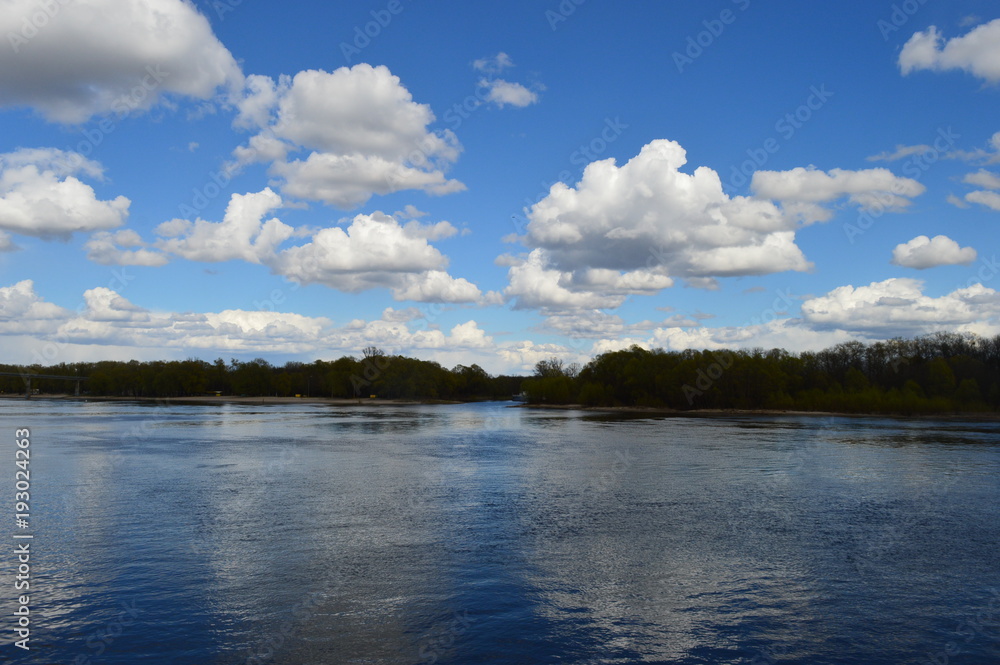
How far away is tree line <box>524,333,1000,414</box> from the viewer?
11675 cm

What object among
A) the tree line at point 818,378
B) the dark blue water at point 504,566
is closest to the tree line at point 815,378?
the tree line at point 818,378

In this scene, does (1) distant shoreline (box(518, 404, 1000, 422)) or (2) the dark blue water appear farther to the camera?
(1) distant shoreline (box(518, 404, 1000, 422))

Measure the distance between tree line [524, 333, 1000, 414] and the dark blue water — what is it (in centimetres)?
9697

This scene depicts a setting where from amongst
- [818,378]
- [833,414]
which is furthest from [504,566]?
[818,378]

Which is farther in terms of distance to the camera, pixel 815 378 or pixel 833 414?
pixel 815 378

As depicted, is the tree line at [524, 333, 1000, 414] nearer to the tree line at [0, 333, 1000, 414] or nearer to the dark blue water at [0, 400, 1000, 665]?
the tree line at [0, 333, 1000, 414]

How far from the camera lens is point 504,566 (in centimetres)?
1598

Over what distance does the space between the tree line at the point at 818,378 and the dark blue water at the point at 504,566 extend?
9697 centimetres

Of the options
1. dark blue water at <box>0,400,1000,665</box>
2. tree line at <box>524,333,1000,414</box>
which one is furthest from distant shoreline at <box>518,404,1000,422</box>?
dark blue water at <box>0,400,1000,665</box>

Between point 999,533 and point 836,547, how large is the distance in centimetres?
590

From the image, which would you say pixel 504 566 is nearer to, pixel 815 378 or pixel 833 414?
pixel 833 414

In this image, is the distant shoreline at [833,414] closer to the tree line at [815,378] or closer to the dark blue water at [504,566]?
the tree line at [815,378]

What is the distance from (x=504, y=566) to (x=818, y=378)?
134 m

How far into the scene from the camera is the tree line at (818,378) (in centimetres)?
11675
